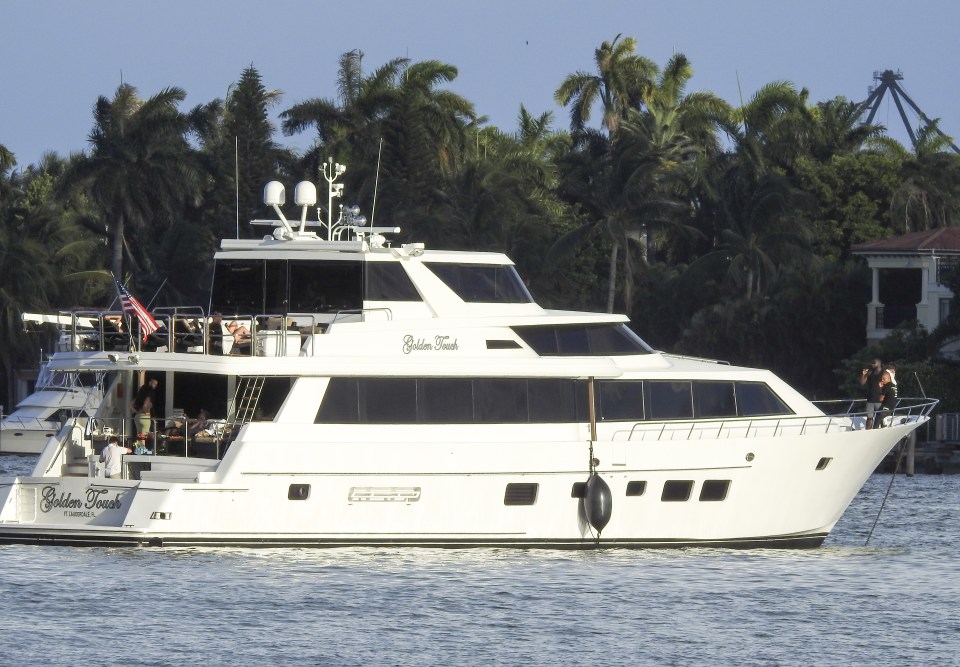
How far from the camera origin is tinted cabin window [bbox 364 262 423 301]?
75.9 ft

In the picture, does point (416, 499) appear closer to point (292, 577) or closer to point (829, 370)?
point (292, 577)

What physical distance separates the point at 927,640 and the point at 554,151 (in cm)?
5361

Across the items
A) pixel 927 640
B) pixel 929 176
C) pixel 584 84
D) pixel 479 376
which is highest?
pixel 584 84

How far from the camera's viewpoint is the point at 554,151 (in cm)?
7056

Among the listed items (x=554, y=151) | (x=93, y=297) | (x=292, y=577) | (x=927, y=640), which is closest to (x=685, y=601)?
(x=927, y=640)

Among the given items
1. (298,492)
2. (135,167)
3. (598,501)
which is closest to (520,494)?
→ (598,501)

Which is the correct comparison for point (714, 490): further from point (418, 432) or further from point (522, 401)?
point (418, 432)

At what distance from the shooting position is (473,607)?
19234mm

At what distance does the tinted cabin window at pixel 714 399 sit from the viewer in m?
22.8

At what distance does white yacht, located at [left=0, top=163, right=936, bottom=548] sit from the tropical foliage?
86.2 ft

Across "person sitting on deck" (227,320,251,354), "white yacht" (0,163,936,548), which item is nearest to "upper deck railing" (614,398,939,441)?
"white yacht" (0,163,936,548)

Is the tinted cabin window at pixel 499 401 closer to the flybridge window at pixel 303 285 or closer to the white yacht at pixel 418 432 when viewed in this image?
the white yacht at pixel 418 432

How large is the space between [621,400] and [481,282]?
2660 millimetres

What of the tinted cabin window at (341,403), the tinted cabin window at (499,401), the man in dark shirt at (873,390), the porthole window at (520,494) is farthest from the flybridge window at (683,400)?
the tinted cabin window at (341,403)
